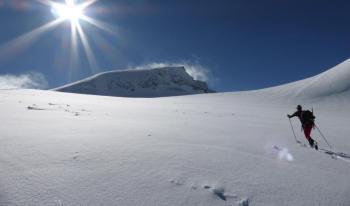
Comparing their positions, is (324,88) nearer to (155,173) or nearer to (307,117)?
(307,117)

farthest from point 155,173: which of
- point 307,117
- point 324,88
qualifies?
point 324,88

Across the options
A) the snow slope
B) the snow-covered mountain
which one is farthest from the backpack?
the snow-covered mountain

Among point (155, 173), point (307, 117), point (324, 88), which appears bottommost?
point (155, 173)

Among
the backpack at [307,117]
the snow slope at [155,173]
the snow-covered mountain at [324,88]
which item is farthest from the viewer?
the snow-covered mountain at [324,88]

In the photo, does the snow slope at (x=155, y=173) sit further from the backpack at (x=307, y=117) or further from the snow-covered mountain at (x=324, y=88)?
the snow-covered mountain at (x=324, y=88)

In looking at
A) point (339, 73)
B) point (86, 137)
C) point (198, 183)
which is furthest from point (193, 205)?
point (339, 73)

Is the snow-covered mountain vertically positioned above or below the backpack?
above

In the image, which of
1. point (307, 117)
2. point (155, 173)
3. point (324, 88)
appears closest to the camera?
point (155, 173)

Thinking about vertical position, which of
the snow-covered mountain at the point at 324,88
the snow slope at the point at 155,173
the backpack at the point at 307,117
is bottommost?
the snow slope at the point at 155,173

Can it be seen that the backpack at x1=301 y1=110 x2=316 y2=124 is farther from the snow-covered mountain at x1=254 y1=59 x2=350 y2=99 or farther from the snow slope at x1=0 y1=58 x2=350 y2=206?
the snow-covered mountain at x1=254 y1=59 x2=350 y2=99

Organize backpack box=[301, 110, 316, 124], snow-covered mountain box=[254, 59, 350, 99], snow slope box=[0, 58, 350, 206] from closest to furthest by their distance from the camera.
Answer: snow slope box=[0, 58, 350, 206], backpack box=[301, 110, 316, 124], snow-covered mountain box=[254, 59, 350, 99]

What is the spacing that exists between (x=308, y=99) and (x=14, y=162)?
45889mm

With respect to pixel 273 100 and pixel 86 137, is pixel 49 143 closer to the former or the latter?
pixel 86 137

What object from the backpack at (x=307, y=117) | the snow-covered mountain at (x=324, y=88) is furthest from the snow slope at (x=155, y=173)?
the snow-covered mountain at (x=324, y=88)
